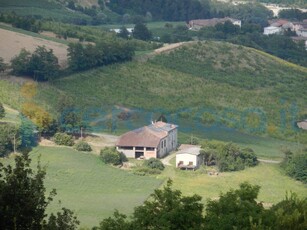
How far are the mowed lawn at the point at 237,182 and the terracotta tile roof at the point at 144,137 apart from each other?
1.05 metres

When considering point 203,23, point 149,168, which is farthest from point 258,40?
point 149,168

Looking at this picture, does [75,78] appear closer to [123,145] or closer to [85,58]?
[85,58]

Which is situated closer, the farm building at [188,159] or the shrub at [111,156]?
the shrub at [111,156]

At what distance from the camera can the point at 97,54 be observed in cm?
4106

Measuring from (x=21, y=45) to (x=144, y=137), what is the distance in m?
13.4

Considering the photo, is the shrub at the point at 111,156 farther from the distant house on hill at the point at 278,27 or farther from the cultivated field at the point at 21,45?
the distant house on hill at the point at 278,27

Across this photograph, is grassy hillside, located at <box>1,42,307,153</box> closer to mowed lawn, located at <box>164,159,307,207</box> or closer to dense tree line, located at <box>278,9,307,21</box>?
mowed lawn, located at <box>164,159,307,207</box>

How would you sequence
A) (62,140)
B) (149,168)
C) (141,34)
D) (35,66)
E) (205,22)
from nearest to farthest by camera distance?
1. (149,168)
2. (62,140)
3. (35,66)
4. (141,34)
5. (205,22)

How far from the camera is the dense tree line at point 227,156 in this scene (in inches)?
1124

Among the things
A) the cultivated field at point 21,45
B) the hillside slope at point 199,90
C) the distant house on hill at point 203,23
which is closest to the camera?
the hillside slope at point 199,90

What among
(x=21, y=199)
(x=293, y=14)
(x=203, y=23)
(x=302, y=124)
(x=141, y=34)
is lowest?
(x=293, y=14)

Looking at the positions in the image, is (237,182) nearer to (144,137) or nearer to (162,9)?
(144,137)

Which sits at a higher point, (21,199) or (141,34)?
(21,199)

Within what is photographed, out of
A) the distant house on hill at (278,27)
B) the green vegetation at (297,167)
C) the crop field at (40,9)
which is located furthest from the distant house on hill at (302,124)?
the distant house on hill at (278,27)
